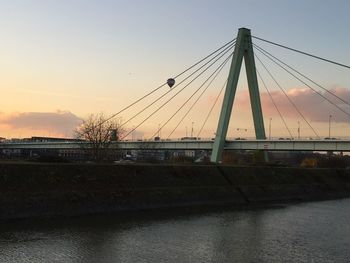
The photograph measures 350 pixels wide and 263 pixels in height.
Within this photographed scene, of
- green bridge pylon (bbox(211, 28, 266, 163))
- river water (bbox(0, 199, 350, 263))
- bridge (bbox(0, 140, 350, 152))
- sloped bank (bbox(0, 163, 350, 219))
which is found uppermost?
green bridge pylon (bbox(211, 28, 266, 163))

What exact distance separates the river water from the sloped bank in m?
2.42

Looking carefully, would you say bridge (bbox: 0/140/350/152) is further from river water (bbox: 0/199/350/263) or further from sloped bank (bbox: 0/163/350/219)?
river water (bbox: 0/199/350/263)

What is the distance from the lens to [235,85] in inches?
2874

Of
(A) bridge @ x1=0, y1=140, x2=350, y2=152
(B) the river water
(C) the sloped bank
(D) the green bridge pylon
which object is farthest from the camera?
(A) bridge @ x1=0, y1=140, x2=350, y2=152

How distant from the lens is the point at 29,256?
25.6 m

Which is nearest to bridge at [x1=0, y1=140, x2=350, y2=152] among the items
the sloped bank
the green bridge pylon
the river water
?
the sloped bank

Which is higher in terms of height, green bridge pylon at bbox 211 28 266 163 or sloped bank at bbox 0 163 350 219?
green bridge pylon at bbox 211 28 266 163

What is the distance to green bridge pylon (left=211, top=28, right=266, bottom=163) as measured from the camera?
7238cm

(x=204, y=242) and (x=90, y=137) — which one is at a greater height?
(x=90, y=137)

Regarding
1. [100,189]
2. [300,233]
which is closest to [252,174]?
[100,189]

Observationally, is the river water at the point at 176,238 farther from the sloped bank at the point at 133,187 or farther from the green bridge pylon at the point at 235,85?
the green bridge pylon at the point at 235,85

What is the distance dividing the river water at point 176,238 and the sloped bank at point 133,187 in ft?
7.93

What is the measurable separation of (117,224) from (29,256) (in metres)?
11.8

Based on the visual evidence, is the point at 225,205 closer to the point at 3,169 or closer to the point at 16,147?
the point at 3,169
